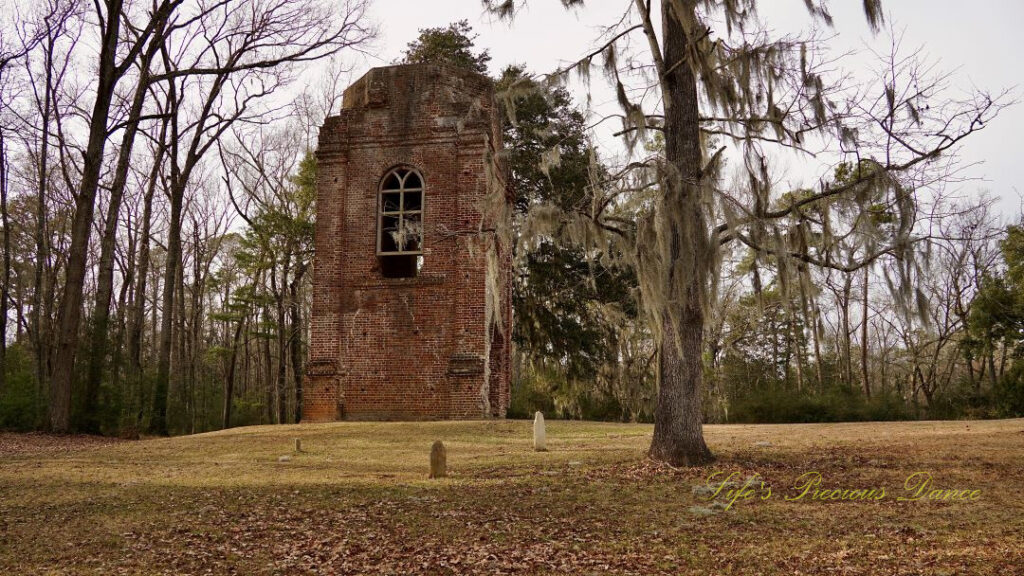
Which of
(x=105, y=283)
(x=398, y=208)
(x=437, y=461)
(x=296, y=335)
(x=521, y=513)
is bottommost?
(x=521, y=513)

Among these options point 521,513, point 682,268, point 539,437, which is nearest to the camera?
point 521,513

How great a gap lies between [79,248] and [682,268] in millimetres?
14038

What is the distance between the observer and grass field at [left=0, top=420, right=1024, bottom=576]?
536cm

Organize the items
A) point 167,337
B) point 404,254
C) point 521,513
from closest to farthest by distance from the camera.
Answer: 1. point 521,513
2. point 404,254
3. point 167,337

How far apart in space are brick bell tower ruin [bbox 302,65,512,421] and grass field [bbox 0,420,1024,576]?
485 centimetres

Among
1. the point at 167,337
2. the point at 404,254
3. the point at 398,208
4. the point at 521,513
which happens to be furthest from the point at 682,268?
the point at 167,337

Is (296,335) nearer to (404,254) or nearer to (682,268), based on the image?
(404,254)

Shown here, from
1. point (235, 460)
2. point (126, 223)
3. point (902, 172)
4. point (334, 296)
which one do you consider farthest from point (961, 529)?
point (126, 223)

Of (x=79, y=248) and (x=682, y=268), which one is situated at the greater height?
(x=79, y=248)

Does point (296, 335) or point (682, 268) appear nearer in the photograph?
point (682, 268)

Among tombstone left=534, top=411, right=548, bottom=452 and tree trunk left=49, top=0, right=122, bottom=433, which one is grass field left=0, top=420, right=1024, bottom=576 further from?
tree trunk left=49, top=0, right=122, bottom=433

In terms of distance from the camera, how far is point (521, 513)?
22.6 ft

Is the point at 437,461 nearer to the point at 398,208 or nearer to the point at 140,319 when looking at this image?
the point at 398,208

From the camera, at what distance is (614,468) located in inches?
350
